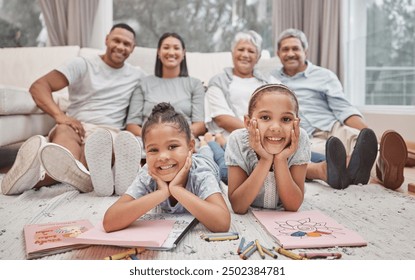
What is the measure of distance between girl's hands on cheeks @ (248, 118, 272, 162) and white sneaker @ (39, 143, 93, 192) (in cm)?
59

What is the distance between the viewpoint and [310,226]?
890 mm

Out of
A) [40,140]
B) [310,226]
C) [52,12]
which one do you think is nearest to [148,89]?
[40,140]

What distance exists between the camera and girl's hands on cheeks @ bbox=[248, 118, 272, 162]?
3.03 feet

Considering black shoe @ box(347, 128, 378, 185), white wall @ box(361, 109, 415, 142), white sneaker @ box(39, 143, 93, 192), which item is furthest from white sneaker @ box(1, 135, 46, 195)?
white wall @ box(361, 109, 415, 142)

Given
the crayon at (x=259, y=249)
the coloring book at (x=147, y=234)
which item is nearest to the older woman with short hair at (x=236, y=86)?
the coloring book at (x=147, y=234)

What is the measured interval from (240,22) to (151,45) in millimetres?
667

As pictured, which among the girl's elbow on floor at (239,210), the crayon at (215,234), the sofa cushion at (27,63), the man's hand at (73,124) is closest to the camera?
the crayon at (215,234)

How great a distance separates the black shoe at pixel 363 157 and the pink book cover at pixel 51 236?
86 cm

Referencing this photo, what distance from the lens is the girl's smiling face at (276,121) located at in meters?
0.93

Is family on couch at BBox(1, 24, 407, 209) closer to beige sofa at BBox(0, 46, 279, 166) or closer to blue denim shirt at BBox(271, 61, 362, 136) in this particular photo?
blue denim shirt at BBox(271, 61, 362, 136)

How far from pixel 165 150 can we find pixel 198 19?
2.23 metres

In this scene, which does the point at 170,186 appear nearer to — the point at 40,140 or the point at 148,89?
the point at 40,140

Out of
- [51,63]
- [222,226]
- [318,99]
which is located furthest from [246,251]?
[51,63]

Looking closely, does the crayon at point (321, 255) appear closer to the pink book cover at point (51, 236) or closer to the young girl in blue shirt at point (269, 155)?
the young girl in blue shirt at point (269, 155)
